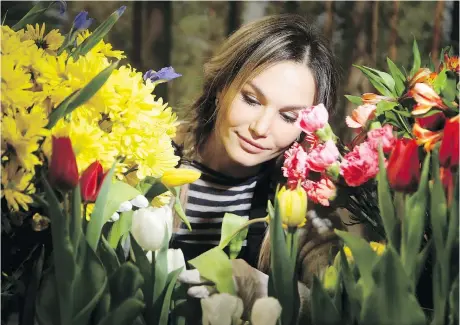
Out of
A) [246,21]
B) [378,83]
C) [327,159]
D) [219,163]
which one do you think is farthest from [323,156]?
[246,21]

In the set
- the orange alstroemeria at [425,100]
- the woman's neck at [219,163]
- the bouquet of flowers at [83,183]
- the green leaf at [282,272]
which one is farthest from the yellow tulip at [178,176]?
the woman's neck at [219,163]

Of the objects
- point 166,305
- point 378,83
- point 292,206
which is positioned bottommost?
point 166,305

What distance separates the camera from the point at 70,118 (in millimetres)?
555

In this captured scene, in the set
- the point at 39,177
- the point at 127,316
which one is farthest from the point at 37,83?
the point at 127,316

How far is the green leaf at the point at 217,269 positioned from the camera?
572 millimetres

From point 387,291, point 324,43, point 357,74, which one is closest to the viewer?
point 387,291

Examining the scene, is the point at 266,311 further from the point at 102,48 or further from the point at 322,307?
the point at 102,48

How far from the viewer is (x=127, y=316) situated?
539 mm

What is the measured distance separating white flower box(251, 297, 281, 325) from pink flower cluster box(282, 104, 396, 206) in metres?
0.10

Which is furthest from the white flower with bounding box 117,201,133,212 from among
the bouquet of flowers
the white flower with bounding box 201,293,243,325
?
the white flower with bounding box 201,293,243,325

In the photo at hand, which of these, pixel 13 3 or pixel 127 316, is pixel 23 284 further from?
pixel 13 3

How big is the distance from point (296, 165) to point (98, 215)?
188mm

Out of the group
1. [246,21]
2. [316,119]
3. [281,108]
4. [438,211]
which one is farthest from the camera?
[246,21]

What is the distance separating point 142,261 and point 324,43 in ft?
1.37
